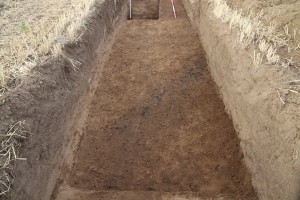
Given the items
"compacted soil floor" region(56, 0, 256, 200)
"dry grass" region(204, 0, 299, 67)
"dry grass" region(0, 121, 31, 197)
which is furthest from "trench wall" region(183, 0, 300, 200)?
"dry grass" region(0, 121, 31, 197)

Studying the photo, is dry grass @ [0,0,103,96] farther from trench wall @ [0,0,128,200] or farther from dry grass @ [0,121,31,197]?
dry grass @ [0,121,31,197]

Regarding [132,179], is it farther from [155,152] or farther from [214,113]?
[214,113]

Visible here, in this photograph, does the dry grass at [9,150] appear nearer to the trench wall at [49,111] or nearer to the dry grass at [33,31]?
the trench wall at [49,111]

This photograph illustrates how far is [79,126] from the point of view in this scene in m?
4.60

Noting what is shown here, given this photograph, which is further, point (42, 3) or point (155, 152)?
point (42, 3)

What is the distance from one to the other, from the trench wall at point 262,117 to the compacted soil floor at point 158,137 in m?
0.32

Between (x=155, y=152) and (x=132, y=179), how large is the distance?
564 mm

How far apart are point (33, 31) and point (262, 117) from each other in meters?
4.53

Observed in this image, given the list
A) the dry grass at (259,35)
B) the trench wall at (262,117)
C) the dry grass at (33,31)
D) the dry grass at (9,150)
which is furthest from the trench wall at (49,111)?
the dry grass at (259,35)

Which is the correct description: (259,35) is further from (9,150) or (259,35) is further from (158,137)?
(9,150)

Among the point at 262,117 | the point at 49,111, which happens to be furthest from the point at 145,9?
the point at 262,117

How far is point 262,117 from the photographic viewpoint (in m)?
3.28

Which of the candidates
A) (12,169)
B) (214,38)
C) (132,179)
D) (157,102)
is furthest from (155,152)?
(214,38)

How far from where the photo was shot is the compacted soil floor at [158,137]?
12.2ft
